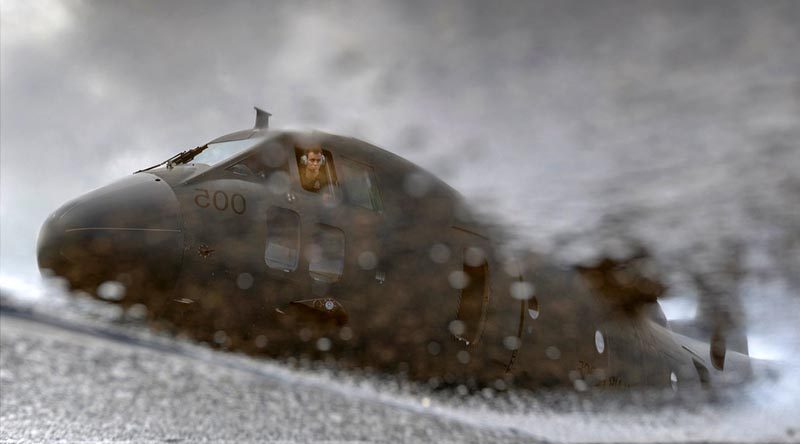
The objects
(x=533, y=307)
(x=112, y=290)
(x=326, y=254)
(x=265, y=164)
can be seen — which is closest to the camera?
(x=112, y=290)

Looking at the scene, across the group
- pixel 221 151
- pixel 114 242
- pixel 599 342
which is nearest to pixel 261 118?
pixel 221 151

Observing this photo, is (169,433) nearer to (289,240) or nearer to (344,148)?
(289,240)

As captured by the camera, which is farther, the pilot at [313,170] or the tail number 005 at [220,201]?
the pilot at [313,170]

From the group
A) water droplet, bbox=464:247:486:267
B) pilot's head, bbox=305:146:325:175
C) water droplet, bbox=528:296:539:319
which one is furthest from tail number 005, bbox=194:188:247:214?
water droplet, bbox=528:296:539:319

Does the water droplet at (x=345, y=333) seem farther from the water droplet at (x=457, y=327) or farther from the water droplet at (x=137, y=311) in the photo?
the water droplet at (x=137, y=311)

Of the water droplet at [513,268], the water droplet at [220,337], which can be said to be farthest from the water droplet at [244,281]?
the water droplet at [513,268]

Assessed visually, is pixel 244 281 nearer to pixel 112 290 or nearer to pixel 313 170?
pixel 112 290

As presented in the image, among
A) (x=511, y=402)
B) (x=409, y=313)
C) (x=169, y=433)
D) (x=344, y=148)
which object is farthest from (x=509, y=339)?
(x=169, y=433)
